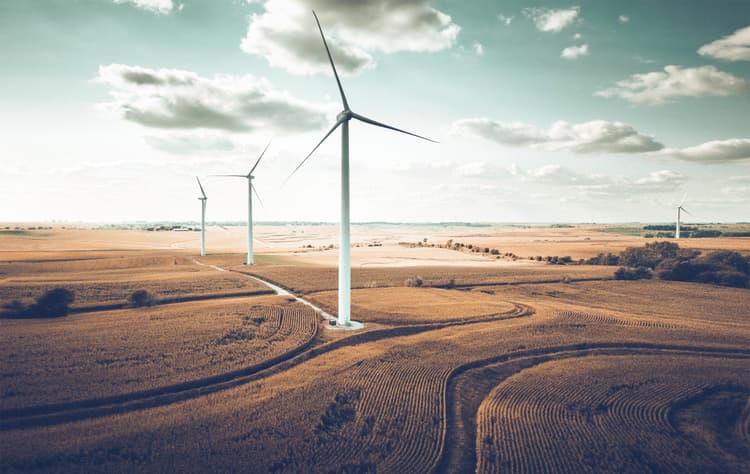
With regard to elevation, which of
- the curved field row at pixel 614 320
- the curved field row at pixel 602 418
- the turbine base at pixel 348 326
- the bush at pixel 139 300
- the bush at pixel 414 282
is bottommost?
the curved field row at pixel 602 418

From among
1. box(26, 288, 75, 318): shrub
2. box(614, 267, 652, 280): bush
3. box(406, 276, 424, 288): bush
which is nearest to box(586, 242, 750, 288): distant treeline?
box(614, 267, 652, 280): bush

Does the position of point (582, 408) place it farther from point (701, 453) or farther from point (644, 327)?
point (644, 327)

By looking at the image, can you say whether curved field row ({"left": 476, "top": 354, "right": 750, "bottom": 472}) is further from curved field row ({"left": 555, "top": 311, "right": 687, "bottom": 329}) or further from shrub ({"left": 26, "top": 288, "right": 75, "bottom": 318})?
shrub ({"left": 26, "top": 288, "right": 75, "bottom": 318})

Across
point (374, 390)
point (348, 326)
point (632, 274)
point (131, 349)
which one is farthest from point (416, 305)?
point (632, 274)

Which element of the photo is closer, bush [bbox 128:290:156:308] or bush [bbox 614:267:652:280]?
bush [bbox 128:290:156:308]

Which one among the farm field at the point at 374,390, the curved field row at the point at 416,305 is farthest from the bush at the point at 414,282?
the farm field at the point at 374,390

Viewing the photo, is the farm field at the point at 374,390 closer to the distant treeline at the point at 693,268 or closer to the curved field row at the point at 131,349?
the curved field row at the point at 131,349
